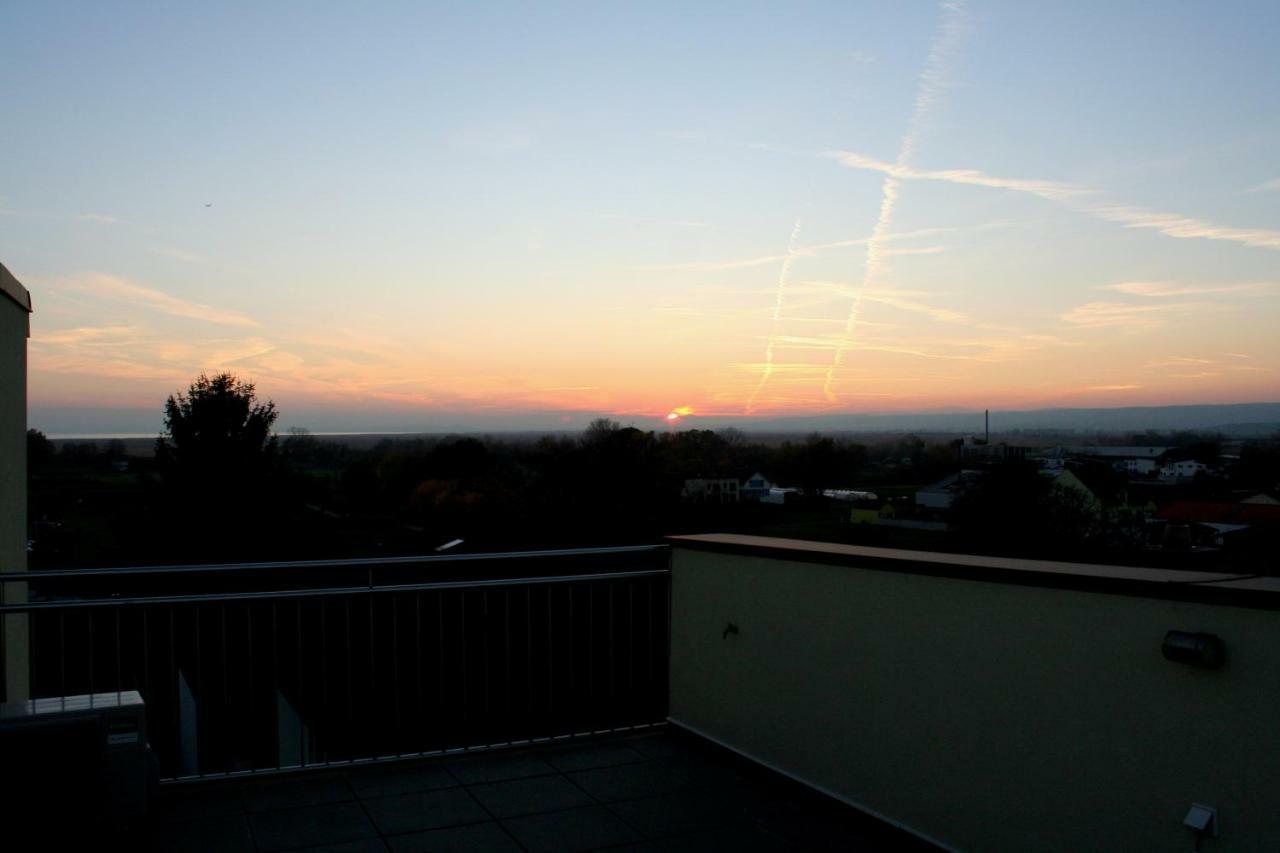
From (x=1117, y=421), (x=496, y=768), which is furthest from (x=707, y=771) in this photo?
(x=1117, y=421)

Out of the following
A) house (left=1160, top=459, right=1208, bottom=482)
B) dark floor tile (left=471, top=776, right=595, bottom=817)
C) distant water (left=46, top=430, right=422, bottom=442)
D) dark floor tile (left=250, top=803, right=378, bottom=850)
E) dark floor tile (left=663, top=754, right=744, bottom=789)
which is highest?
distant water (left=46, top=430, right=422, bottom=442)

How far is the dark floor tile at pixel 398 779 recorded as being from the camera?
13.1 ft

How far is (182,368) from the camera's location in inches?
1219

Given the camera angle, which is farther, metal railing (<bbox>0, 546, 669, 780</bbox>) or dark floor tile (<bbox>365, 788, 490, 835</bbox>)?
metal railing (<bbox>0, 546, 669, 780</bbox>)

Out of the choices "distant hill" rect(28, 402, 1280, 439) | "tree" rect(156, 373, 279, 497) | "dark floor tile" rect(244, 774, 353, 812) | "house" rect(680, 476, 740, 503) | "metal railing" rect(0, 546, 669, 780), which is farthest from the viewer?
"tree" rect(156, 373, 279, 497)

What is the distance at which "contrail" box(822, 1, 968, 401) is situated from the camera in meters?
8.57

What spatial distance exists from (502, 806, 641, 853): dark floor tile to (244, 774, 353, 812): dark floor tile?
2.82 feet

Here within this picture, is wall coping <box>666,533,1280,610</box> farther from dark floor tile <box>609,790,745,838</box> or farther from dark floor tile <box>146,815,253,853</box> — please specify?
dark floor tile <box>146,815,253,853</box>

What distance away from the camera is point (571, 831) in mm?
3541

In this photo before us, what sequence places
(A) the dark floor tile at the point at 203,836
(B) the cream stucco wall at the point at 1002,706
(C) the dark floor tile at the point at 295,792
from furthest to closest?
(C) the dark floor tile at the point at 295,792
(A) the dark floor tile at the point at 203,836
(B) the cream stucco wall at the point at 1002,706

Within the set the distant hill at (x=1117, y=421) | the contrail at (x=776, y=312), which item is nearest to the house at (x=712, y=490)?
the distant hill at (x=1117, y=421)

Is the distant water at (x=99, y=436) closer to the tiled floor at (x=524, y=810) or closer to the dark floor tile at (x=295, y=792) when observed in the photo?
the dark floor tile at (x=295, y=792)

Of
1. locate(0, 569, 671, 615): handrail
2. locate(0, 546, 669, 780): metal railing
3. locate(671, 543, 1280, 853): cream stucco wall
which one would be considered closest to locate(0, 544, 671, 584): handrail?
locate(0, 546, 669, 780): metal railing

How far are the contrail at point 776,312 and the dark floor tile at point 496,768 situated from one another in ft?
32.6
